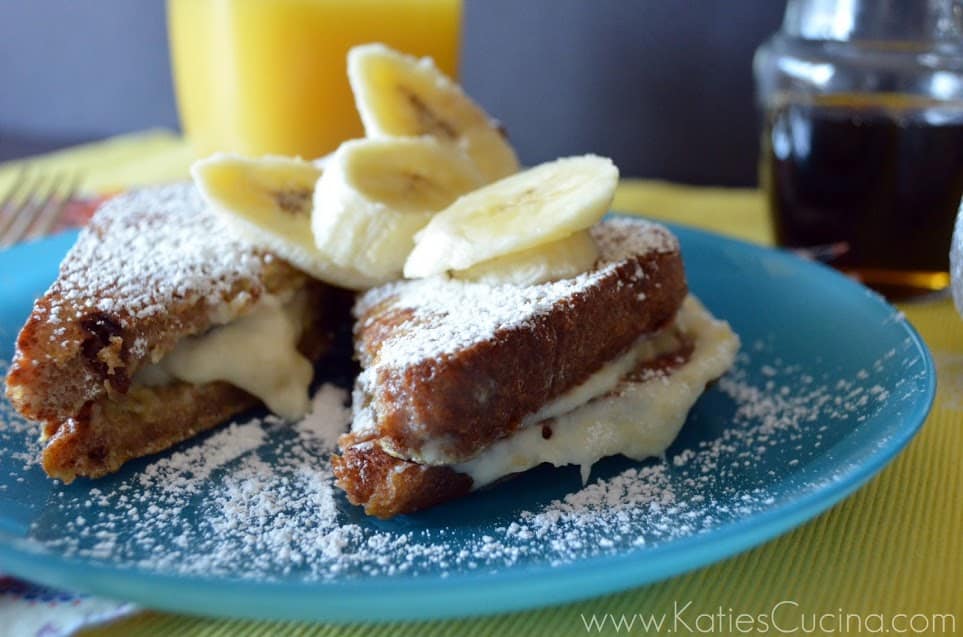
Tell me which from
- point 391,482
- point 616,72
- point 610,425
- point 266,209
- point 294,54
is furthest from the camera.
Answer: point 616,72

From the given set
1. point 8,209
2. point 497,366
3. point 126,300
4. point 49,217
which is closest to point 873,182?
point 497,366

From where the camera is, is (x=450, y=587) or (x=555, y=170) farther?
(x=555, y=170)

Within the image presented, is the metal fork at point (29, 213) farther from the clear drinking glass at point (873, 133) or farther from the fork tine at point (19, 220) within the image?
the clear drinking glass at point (873, 133)

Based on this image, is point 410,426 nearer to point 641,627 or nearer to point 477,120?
point 641,627

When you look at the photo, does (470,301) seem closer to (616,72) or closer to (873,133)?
(873,133)

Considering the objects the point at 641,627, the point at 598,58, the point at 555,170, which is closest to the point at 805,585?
the point at 641,627

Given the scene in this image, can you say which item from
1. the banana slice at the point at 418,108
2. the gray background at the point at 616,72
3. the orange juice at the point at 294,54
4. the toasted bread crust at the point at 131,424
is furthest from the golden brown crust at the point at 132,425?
the gray background at the point at 616,72
